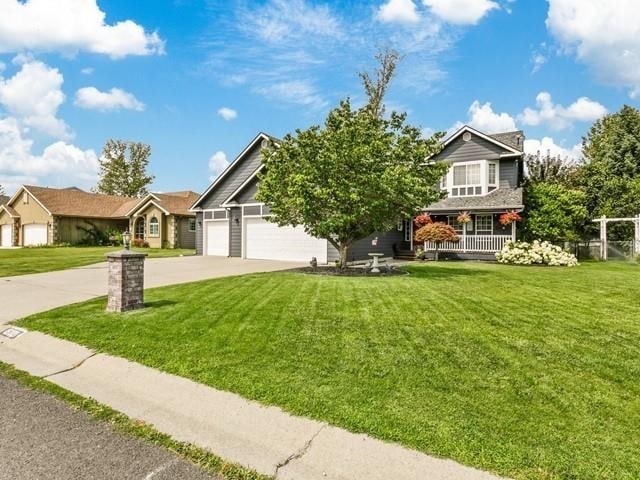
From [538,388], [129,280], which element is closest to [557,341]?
[538,388]

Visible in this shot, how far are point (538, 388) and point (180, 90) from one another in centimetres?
1979

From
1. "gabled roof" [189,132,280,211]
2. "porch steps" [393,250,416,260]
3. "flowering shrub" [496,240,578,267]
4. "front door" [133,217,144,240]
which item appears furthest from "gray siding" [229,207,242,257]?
"front door" [133,217,144,240]

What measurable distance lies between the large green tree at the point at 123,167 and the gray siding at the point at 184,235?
24132 millimetres

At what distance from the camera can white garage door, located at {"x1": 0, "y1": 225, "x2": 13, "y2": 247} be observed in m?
33.4

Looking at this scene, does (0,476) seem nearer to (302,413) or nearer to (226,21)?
(302,413)

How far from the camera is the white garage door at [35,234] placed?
1223 inches

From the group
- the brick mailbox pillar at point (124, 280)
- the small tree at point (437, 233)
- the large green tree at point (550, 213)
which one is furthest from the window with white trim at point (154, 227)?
the large green tree at point (550, 213)

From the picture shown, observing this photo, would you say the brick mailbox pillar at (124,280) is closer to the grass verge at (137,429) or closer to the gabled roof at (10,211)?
the grass verge at (137,429)

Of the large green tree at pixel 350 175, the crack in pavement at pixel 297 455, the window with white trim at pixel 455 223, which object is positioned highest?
the large green tree at pixel 350 175

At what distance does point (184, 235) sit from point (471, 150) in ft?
72.1

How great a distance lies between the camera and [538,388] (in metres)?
3.88

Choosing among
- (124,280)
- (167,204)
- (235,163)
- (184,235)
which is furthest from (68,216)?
(124,280)

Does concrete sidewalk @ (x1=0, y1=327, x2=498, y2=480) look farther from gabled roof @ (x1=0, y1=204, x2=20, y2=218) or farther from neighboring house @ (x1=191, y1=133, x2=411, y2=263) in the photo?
gabled roof @ (x1=0, y1=204, x2=20, y2=218)

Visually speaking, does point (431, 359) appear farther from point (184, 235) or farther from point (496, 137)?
point (184, 235)
